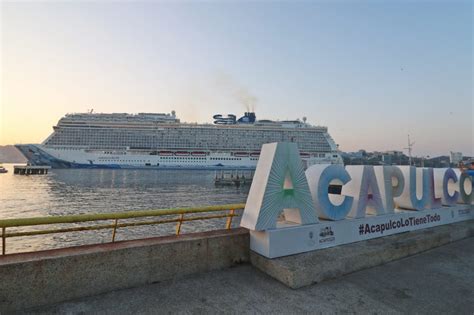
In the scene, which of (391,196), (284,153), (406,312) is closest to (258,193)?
(284,153)

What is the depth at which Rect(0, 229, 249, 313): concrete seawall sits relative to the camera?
2.69m

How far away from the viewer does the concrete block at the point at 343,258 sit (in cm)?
349

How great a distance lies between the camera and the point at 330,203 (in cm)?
461

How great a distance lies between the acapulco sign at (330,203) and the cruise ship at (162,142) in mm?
59009

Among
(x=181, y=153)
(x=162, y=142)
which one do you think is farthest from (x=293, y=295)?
(x=162, y=142)

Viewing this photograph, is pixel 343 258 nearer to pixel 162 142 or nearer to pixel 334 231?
pixel 334 231

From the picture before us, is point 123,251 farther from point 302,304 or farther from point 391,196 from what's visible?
A: point 391,196

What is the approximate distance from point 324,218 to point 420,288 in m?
1.58

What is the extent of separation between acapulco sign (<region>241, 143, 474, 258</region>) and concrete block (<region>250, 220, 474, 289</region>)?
0.15 metres

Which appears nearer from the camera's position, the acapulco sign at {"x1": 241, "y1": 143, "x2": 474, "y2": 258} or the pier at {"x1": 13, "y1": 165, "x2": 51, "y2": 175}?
the acapulco sign at {"x1": 241, "y1": 143, "x2": 474, "y2": 258}

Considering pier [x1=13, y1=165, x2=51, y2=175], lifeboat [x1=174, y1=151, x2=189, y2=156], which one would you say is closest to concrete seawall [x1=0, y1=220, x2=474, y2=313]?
pier [x1=13, y1=165, x2=51, y2=175]

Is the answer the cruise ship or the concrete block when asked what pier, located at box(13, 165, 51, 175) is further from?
Answer: the concrete block

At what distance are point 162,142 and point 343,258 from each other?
7349 centimetres

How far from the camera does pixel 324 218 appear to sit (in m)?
4.63
